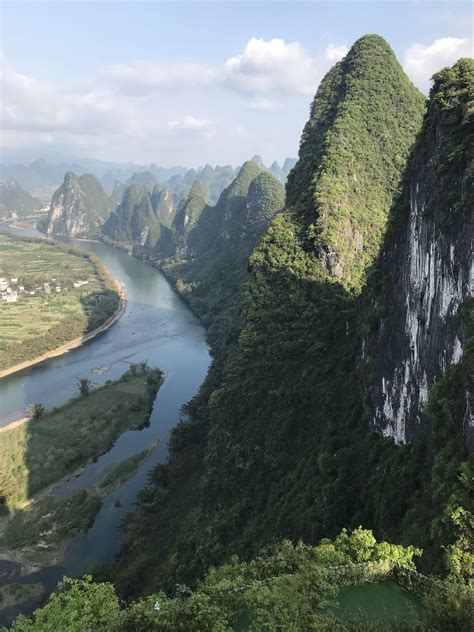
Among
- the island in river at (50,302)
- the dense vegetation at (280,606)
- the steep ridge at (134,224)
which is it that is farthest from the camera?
the steep ridge at (134,224)

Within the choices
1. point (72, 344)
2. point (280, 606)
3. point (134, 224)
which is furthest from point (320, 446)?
point (134, 224)

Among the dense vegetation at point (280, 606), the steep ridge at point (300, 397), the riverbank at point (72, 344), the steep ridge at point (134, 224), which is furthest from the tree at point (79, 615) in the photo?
the steep ridge at point (134, 224)

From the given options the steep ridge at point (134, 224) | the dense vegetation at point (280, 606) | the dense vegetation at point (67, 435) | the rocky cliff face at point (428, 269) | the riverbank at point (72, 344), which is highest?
the steep ridge at point (134, 224)

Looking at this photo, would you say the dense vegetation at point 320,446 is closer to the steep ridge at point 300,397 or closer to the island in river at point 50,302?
the steep ridge at point 300,397

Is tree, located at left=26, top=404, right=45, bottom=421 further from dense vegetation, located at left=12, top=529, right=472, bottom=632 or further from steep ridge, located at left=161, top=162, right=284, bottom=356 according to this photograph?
dense vegetation, located at left=12, top=529, right=472, bottom=632

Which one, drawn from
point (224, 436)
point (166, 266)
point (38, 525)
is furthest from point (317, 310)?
point (166, 266)
